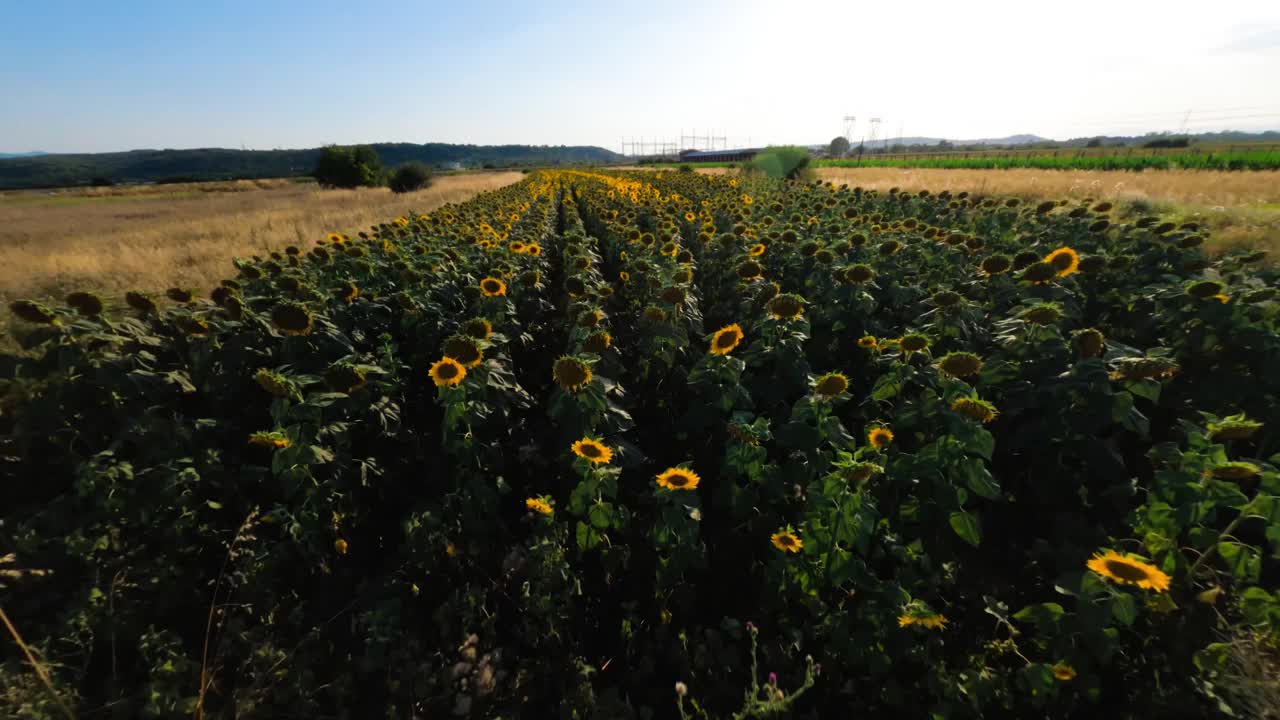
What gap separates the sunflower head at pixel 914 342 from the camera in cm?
269

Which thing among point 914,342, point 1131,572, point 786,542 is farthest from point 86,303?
point 1131,572

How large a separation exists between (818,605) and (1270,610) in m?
1.52

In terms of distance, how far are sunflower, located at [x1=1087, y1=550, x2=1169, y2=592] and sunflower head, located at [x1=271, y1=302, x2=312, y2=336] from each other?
13.6ft

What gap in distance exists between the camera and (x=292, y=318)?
296cm

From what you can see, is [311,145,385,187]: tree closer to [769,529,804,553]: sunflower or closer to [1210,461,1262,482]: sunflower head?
[769,529,804,553]: sunflower

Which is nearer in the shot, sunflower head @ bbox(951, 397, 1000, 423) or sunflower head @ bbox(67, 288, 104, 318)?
sunflower head @ bbox(951, 397, 1000, 423)

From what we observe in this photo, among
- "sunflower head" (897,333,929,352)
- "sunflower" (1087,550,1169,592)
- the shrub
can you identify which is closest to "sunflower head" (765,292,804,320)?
"sunflower head" (897,333,929,352)

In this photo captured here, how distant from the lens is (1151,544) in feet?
6.26

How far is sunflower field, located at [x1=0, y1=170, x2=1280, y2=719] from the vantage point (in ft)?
6.44

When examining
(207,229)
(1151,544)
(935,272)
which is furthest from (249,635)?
(207,229)

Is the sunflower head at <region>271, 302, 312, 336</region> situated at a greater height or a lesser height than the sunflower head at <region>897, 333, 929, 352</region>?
greater

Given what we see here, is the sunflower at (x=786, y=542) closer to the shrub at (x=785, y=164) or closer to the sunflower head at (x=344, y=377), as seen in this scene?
the sunflower head at (x=344, y=377)

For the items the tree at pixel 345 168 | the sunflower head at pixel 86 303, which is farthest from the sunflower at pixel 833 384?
the tree at pixel 345 168

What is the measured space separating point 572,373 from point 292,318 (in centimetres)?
186
